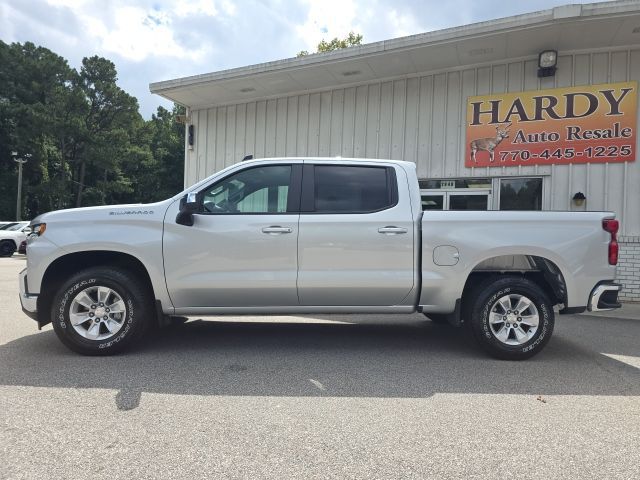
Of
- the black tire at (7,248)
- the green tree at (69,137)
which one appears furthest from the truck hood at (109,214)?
the green tree at (69,137)

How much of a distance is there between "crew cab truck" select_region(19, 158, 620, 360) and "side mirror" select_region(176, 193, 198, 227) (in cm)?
1

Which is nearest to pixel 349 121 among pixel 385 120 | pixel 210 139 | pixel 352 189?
pixel 385 120

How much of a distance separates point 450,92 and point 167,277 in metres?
7.85

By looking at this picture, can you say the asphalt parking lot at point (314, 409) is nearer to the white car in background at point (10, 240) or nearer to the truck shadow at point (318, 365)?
the truck shadow at point (318, 365)

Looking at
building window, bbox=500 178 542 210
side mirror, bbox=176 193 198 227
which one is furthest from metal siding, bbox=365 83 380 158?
side mirror, bbox=176 193 198 227

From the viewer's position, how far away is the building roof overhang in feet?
26.5

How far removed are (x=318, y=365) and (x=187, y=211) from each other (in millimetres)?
1942

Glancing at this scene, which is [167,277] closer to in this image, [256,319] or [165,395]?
[165,395]

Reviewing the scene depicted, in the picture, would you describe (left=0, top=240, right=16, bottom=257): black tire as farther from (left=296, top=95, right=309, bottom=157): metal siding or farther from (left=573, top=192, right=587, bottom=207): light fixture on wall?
(left=573, top=192, right=587, bottom=207): light fixture on wall

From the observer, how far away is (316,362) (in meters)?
4.65

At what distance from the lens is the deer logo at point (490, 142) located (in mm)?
9773

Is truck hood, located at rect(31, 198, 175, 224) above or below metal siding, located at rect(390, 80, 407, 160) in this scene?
below

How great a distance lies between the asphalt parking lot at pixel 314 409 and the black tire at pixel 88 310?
0.50 feet

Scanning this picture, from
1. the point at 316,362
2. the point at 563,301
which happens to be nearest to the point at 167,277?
the point at 316,362
